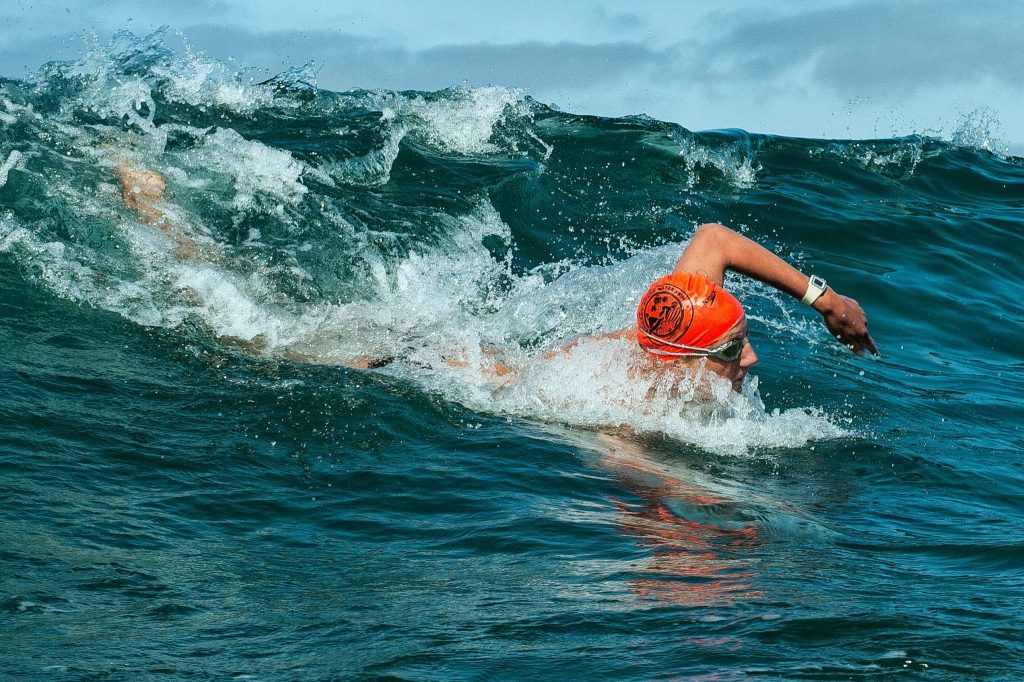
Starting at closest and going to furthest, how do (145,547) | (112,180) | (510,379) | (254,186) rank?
(145,547) → (510,379) → (112,180) → (254,186)

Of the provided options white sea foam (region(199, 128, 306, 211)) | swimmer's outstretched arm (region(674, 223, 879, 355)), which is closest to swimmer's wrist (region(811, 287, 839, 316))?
swimmer's outstretched arm (region(674, 223, 879, 355))

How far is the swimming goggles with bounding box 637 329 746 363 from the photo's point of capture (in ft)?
19.4

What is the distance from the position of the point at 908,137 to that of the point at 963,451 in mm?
12582

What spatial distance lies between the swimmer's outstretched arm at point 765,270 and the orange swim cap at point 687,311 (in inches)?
4.6

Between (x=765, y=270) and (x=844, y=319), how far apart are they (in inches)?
17.9

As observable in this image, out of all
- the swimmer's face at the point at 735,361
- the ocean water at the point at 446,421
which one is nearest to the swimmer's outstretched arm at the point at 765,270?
the swimmer's face at the point at 735,361

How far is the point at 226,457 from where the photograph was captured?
5.09 meters

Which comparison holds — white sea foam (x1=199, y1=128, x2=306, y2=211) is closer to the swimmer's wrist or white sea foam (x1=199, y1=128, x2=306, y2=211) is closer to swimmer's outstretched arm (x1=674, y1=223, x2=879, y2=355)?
swimmer's outstretched arm (x1=674, y1=223, x2=879, y2=355)

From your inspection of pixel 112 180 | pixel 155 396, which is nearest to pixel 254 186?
pixel 112 180

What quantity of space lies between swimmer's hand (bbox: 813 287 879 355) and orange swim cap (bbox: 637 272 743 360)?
41cm

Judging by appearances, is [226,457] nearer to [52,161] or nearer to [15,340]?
[15,340]

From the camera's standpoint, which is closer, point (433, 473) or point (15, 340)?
point (433, 473)

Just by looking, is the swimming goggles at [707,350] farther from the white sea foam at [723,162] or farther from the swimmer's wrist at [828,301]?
the white sea foam at [723,162]

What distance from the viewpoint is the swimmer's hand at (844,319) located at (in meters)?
5.70
